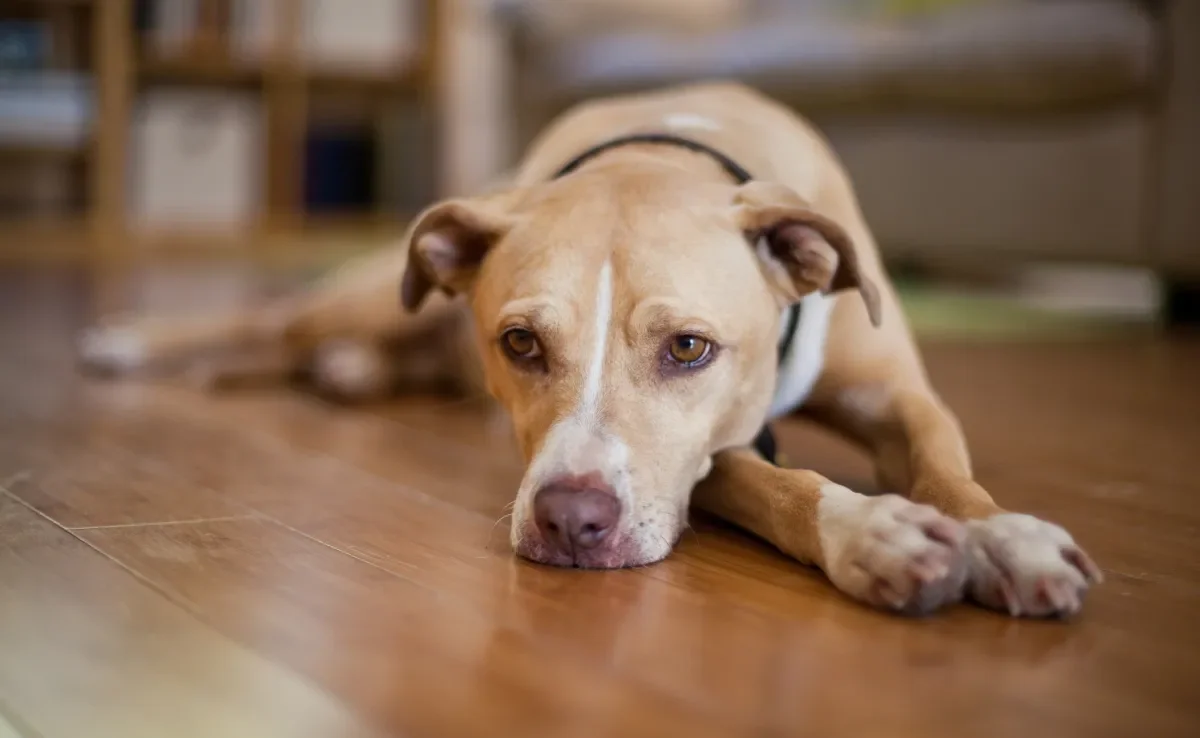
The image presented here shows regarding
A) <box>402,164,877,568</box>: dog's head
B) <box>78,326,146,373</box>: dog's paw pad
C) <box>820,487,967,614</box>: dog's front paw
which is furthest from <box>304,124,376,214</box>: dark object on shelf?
<box>820,487,967,614</box>: dog's front paw

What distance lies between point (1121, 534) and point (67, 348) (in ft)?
8.72

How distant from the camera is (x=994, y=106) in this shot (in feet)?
Answer: 13.9

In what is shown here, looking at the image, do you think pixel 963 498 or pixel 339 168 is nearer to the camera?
pixel 963 498

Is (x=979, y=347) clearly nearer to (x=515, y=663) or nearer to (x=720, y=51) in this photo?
(x=720, y=51)

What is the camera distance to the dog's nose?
55.2 inches

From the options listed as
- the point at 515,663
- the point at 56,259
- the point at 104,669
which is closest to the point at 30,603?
the point at 104,669

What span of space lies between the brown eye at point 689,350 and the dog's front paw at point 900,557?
305 mm

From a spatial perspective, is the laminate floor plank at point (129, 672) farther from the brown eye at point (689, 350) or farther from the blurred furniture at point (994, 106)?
the blurred furniture at point (994, 106)

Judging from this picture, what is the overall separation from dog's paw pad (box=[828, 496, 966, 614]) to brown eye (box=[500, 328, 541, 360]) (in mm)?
460

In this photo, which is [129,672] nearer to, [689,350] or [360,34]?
[689,350]

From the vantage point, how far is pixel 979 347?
3732mm

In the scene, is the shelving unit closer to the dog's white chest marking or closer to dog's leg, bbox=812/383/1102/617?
the dog's white chest marking

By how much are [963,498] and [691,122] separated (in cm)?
88

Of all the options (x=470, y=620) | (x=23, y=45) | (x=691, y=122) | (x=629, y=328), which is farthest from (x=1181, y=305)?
(x=23, y=45)
